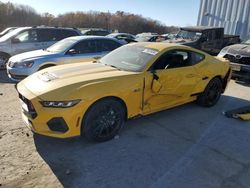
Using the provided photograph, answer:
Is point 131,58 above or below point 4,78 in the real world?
above

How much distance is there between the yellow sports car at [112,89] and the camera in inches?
140

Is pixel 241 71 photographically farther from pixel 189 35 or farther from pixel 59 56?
pixel 59 56

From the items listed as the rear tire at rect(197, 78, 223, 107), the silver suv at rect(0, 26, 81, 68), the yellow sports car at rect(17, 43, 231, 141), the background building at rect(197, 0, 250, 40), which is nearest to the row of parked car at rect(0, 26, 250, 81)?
the silver suv at rect(0, 26, 81, 68)

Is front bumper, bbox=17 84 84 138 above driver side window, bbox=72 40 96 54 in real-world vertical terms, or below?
below

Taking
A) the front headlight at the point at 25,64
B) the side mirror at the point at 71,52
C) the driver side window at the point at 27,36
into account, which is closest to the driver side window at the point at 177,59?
the side mirror at the point at 71,52

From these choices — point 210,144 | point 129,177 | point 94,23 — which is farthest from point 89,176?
point 94,23

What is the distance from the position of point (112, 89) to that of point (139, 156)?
1.04 meters

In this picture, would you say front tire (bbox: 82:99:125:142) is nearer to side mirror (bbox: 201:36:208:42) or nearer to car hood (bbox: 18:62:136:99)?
car hood (bbox: 18:62:136:99)

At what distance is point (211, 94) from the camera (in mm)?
5867

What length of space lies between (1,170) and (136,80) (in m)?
2.28

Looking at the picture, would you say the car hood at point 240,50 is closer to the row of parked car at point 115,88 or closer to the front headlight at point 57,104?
the row of parked car at point 115,88

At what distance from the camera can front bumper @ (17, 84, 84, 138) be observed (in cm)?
348

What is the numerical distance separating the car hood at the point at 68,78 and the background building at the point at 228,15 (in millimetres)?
13041

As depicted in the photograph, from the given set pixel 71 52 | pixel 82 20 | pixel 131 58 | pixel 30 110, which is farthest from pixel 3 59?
pixel 82 20
